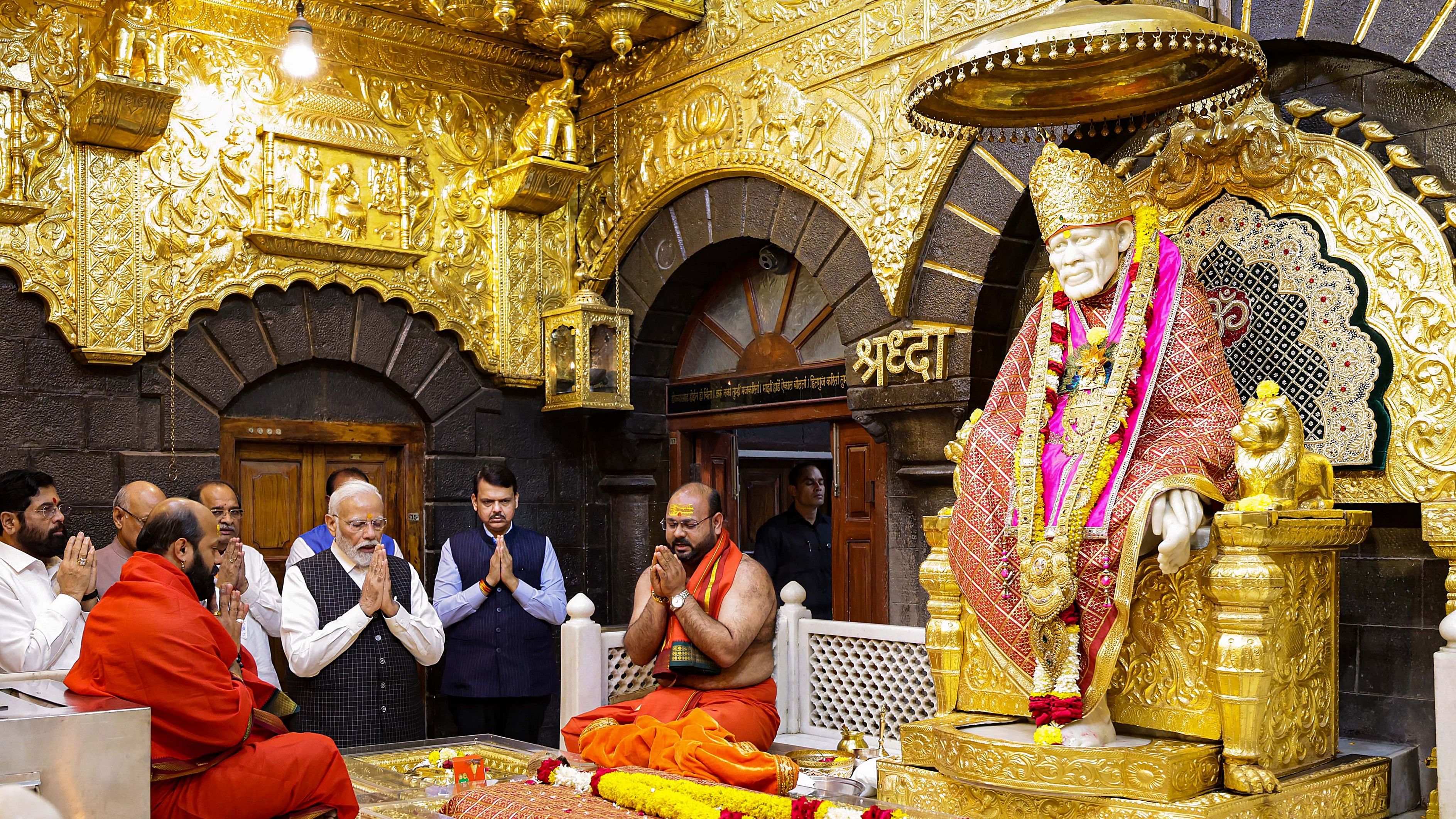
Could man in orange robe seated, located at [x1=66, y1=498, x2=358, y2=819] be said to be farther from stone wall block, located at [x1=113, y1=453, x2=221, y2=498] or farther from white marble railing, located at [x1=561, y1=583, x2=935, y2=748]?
stone wall block, located at [x1=113, y1=453, x2=221, y2=498]

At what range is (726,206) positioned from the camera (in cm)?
744

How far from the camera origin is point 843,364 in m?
7.12

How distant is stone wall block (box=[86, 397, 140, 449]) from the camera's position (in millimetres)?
6684

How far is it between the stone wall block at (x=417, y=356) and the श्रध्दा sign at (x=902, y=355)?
2702 millimetres

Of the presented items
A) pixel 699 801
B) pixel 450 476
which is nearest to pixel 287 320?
pixel 450 476

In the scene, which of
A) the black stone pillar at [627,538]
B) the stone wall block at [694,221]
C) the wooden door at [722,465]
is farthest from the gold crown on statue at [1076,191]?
the black stone pillar at [627,538]

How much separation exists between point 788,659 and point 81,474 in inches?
142

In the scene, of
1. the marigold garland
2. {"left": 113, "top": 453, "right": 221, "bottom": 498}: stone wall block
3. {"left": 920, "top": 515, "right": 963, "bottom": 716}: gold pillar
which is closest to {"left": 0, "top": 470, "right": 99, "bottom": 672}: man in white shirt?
{"left": 113, "top": 453, "right": 221, "bottom": 498}: stone wall block

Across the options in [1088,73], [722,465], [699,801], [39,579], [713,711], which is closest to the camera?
[699,801]

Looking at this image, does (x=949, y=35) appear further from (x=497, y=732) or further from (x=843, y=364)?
(x=497, y=732)

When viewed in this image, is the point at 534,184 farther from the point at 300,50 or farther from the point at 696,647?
the point at 696,647

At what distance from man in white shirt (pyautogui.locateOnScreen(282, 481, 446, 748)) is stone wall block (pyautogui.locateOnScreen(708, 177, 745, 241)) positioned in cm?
261

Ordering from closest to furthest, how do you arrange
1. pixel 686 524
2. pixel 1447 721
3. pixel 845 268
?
pixel 1447 721, pixel 686 524, pixel 845 268

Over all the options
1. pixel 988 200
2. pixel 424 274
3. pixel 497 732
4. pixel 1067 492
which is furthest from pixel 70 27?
pixel 1067 492
